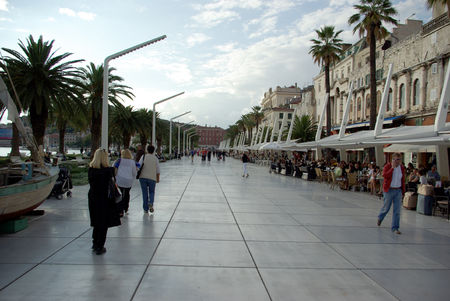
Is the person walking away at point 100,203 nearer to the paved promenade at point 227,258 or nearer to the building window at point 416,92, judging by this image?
the paved promenade at point 227,258

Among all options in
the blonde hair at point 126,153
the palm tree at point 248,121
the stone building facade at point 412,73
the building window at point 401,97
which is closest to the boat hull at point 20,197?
the blonde hair at point 126,153

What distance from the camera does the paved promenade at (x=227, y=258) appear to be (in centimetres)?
427

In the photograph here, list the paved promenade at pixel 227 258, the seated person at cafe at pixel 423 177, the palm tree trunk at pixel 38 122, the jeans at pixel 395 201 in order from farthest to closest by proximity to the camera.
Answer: the palm tree trunk at pixel 38 122 → the seated person at cafe at pixel 423 177 → the jeans at pixel 395 201 → the paved promenade at pixel 227 258

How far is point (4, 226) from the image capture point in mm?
6574

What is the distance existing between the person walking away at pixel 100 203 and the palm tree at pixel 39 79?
12.3 meters

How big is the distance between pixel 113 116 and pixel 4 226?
2956 centimetres

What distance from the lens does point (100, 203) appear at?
224 inches

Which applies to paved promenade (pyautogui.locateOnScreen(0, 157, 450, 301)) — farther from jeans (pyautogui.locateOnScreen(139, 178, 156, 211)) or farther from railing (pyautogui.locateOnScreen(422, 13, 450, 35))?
railing (pyautogui.locateOnScreen(422, 13, 450, 35))

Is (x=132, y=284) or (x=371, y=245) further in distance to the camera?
(x=371, y=245)

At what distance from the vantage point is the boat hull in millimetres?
6211

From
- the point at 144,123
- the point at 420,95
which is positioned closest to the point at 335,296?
the point at 420,95

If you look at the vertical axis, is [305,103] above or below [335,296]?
above

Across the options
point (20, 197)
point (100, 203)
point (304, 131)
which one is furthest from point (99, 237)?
point (304, 131)

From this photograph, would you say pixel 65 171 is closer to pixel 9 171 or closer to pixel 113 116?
pixel 9 171
